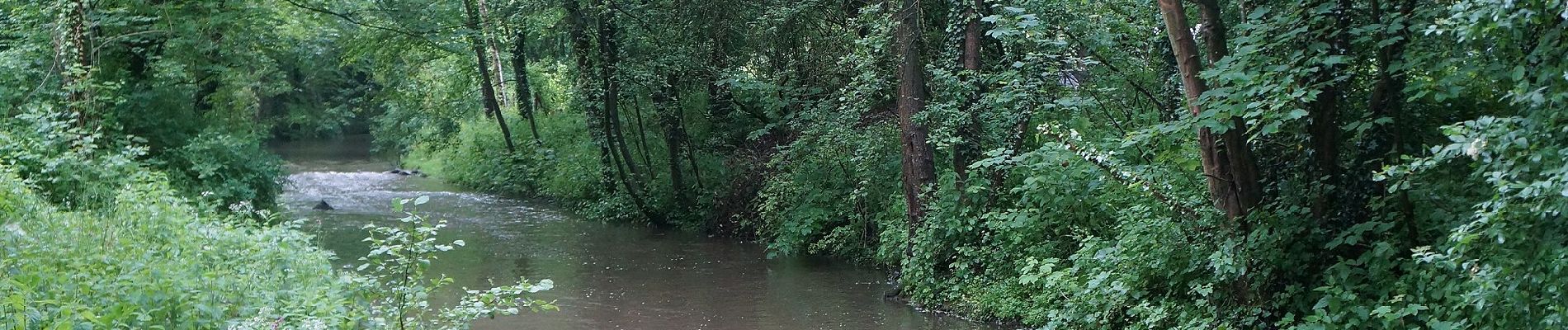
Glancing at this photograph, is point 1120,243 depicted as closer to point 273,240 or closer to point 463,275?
point 273,240

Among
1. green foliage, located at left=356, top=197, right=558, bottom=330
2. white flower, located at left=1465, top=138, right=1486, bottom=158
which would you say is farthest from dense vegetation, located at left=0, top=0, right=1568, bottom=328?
green foliage, located at left=356, top=197, right=558, bottom=330

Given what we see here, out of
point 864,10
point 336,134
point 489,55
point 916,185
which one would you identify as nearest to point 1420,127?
point 916,185

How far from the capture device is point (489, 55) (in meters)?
27.0

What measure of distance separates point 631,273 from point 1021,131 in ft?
17.8

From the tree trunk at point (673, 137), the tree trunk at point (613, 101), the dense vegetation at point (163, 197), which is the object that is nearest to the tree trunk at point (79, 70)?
the dense vegetation at point (163, 197)

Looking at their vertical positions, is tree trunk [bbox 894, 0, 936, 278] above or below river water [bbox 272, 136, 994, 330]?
above

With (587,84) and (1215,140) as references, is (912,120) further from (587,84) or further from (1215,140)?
(587,84)

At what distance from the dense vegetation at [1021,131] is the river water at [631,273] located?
1.73 ft

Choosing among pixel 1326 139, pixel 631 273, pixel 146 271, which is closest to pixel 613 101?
pixel 631 273

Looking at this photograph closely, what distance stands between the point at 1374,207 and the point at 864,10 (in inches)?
228

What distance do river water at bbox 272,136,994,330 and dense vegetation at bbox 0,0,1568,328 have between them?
0.53 m

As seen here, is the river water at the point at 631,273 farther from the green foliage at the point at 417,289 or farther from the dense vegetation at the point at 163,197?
the green foliage at the point at 417,289

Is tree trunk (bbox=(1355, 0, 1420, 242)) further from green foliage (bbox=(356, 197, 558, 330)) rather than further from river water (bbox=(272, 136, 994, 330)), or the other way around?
green foliage (bbox=(356, 197, 558, 330))

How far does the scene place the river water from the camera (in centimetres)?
1070
